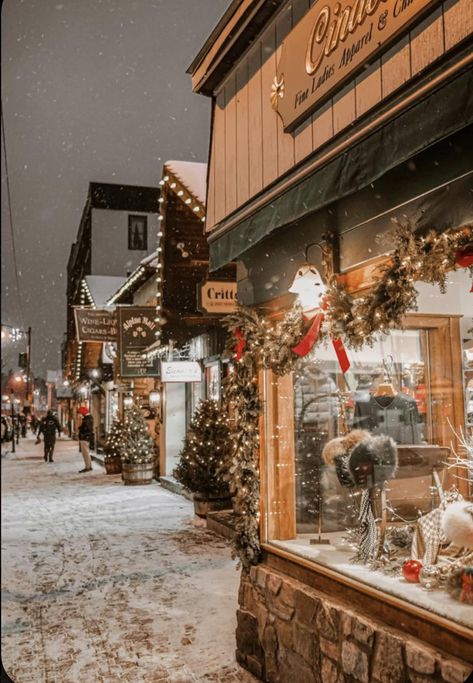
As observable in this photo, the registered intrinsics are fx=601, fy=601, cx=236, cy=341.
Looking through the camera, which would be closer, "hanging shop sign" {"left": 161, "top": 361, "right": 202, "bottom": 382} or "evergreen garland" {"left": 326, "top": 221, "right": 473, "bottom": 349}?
"evergreen garland" {"left": 326, "top": 221, "right": 473, "bottom": 349}

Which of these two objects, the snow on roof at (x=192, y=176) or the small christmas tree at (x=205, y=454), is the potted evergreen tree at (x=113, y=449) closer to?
the small christmas tree at (x=205, y=454)

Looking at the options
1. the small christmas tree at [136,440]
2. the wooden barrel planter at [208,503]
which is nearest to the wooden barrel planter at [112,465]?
the small christmas tree at [136,440]

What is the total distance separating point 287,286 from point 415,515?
238 centimetres

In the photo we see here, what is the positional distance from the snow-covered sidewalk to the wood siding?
296cm

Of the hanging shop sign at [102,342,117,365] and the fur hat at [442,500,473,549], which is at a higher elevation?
the hanging shop sign at [102,342,117,365]

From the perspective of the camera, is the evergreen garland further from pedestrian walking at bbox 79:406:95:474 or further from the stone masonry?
pedestrian walking at bbox 79:406:95:474

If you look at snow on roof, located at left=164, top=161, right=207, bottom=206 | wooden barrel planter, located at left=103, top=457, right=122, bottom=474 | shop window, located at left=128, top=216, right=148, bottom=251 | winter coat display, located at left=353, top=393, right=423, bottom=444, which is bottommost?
wooden barrel planter, located at left=103, top=457, right=122, bottom=474

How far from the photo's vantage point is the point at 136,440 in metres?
15.6

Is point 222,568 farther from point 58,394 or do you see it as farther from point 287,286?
point 58,394

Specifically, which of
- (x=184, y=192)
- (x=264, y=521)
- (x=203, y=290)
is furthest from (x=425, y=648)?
(x=184, y=192)

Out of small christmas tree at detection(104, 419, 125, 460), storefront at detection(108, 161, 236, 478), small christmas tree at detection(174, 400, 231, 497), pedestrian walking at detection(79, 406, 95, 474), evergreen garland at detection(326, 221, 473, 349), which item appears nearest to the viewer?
evergreen garland at detection(326, 221, 473, 349)

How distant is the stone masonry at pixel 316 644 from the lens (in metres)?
3.25

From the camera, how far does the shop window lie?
40.0 meters

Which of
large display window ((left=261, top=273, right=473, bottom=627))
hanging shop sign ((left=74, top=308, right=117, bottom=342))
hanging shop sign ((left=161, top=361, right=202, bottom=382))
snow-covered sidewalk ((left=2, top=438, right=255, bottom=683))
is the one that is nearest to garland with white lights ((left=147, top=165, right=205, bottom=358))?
hanging shop sign ((left=161, top=361, right=202, bottom=382))
